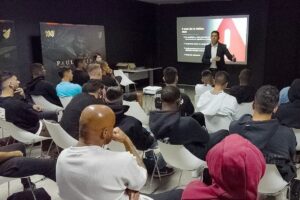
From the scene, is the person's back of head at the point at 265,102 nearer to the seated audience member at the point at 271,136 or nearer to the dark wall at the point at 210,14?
the seated audience member at the point at 271,136

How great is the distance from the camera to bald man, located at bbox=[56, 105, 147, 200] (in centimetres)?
137

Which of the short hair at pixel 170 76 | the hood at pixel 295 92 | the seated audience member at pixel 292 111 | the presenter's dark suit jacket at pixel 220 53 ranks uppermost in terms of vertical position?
the presenter's dark suit jacket at pixel 220 53


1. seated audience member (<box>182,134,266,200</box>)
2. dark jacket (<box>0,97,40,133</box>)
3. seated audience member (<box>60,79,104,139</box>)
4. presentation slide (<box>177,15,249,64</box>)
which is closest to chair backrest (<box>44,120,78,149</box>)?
seated audience member (<box>60,79,104,139</box>)

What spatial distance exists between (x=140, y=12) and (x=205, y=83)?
5179 mm

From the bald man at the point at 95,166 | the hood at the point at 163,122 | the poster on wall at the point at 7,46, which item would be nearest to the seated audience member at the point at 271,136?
the hood at the point at 163,122

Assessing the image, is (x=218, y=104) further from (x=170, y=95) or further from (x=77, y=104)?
(x=77, y=104)

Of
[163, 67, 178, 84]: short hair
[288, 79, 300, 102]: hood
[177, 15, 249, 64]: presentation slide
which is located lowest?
[288, 79, 300, 102]: hood

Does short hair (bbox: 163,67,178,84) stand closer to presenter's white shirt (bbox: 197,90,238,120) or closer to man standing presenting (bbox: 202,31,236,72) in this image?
presenter's white shirt (bbox: 197,90,238,120)

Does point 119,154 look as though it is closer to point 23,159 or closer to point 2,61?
point 23,159

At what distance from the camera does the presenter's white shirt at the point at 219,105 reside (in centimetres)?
335

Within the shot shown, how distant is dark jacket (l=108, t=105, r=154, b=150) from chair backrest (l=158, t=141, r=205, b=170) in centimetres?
32

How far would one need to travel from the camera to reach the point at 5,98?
138 inches

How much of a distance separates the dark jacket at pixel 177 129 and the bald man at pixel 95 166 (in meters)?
1.09

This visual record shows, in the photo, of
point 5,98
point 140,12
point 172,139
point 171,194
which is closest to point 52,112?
point 5,98
